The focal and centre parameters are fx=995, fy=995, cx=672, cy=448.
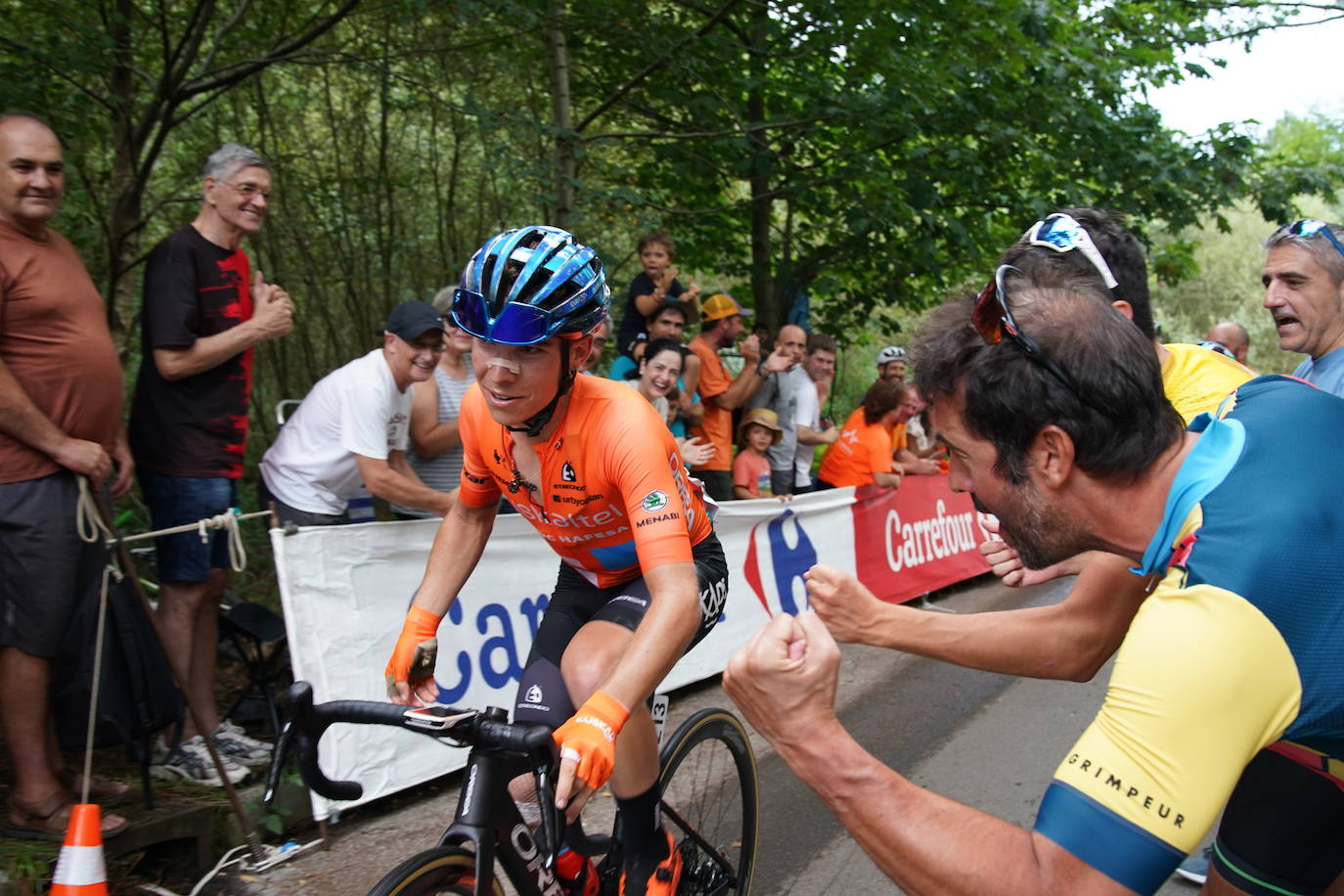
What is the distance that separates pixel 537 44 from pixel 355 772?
20.7ft

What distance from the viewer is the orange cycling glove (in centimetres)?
204

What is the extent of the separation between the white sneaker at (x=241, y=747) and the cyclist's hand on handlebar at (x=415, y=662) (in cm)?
196

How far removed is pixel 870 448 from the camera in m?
8.34

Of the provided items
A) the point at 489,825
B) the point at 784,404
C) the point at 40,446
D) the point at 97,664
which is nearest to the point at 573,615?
the point at 489,825

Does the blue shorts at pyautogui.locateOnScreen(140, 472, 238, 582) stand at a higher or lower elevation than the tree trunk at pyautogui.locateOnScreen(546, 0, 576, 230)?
lower

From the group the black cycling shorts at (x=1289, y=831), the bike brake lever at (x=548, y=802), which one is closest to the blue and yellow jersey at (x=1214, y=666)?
the black cycling shorts at (x=1289, y=831)

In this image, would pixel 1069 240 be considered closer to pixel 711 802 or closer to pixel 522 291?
pixel 522 291

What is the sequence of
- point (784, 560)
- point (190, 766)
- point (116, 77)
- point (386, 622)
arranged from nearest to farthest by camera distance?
1. point (190, 766)
2. point (386, 622)
3. point (116, 77)
4. point (784, 560)

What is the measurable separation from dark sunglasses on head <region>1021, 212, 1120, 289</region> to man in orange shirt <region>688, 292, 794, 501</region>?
411 centimetres

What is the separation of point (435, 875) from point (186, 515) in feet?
9.02

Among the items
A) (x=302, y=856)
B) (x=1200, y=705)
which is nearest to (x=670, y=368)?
(x=302, y=856)

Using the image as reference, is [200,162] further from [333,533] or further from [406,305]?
[333,533]

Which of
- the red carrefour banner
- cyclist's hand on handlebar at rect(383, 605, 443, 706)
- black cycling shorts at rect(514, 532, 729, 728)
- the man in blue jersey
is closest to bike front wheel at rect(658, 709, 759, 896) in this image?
black cycling shorts at rect(514, 532, 729, 728)

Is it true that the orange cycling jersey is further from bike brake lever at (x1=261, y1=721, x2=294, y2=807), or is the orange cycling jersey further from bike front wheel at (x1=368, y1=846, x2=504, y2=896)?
bike brake lever at (x1=261, y1=721, x2=294, y2=807)
